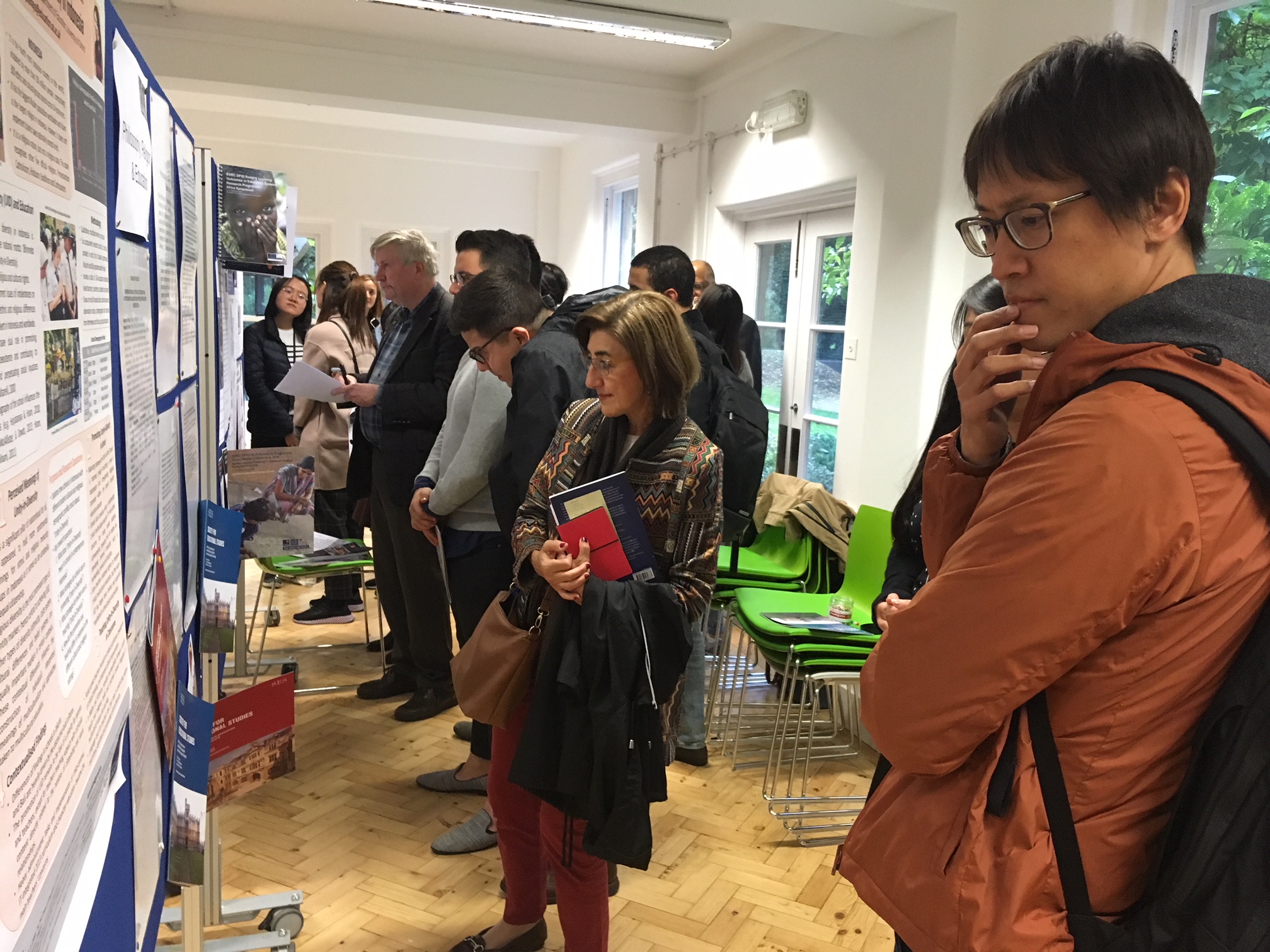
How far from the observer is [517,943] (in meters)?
2.14

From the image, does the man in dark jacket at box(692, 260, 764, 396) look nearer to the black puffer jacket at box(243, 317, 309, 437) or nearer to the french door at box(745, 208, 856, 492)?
the french door at box(745, 208, 856, 492)

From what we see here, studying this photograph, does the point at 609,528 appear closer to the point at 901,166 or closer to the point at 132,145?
the point at 132,145

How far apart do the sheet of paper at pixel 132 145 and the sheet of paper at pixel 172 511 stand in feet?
0.84

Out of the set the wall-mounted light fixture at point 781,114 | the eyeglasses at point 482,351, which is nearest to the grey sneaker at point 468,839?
the eyeglasses at point 482,351

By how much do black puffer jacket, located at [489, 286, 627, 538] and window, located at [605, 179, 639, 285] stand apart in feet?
17.4

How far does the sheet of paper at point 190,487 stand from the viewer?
4.55ft

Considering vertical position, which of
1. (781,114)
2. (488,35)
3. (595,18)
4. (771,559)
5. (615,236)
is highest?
(488,35)

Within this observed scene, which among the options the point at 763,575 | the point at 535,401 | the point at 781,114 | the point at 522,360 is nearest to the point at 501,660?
the point at 535,401

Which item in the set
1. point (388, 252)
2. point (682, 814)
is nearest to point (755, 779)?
point (682, 814)

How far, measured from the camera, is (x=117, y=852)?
2.76 ft

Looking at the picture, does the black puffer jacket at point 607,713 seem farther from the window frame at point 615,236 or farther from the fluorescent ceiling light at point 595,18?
the window frame at point 615,236

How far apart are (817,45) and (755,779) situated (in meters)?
3.47

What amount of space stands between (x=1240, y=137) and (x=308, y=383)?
3.10 metres

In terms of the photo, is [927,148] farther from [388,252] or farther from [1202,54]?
[388,252]
